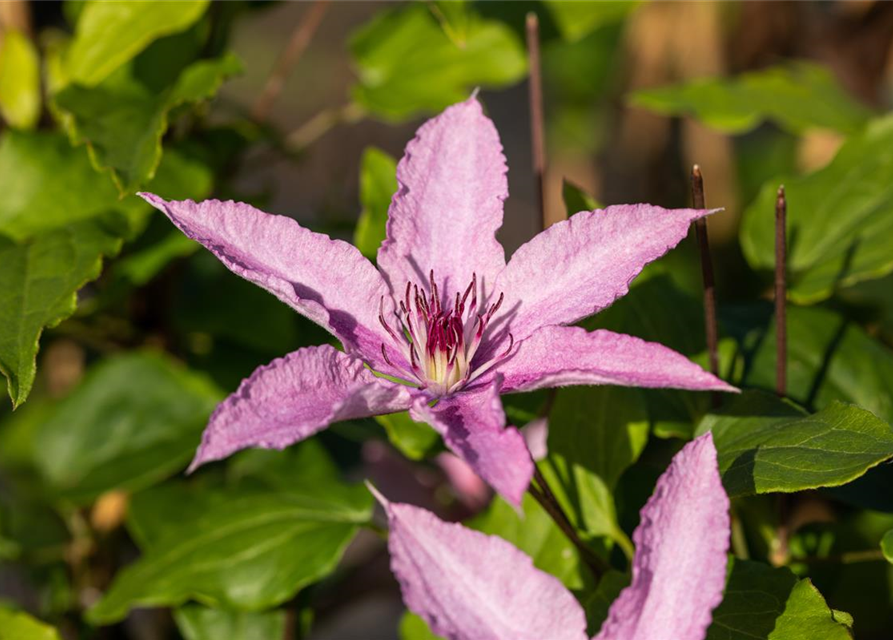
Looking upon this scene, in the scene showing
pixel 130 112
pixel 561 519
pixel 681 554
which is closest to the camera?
pixel 681 554

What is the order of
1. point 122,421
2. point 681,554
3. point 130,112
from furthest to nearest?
point 122,421 → point 130,112 → point 681,554

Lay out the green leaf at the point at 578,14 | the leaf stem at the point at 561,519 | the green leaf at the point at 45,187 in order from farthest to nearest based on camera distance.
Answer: the green leaf at the point at 578,14
the green leaf at the point at 45,187
the leaf stem at the point at 561,519

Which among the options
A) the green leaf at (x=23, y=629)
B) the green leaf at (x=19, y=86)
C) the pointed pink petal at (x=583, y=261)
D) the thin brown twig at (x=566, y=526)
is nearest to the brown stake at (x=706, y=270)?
the pointed pink petal at (x=583, y=261)

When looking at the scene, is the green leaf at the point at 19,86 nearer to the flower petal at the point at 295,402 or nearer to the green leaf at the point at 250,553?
the green leaf at the point at 250,553

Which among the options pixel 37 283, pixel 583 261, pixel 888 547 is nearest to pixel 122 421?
pixel 37 283

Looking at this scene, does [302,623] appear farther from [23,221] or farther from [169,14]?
[169,14]

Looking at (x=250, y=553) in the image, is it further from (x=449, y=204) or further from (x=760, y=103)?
(x=760, y=103)
